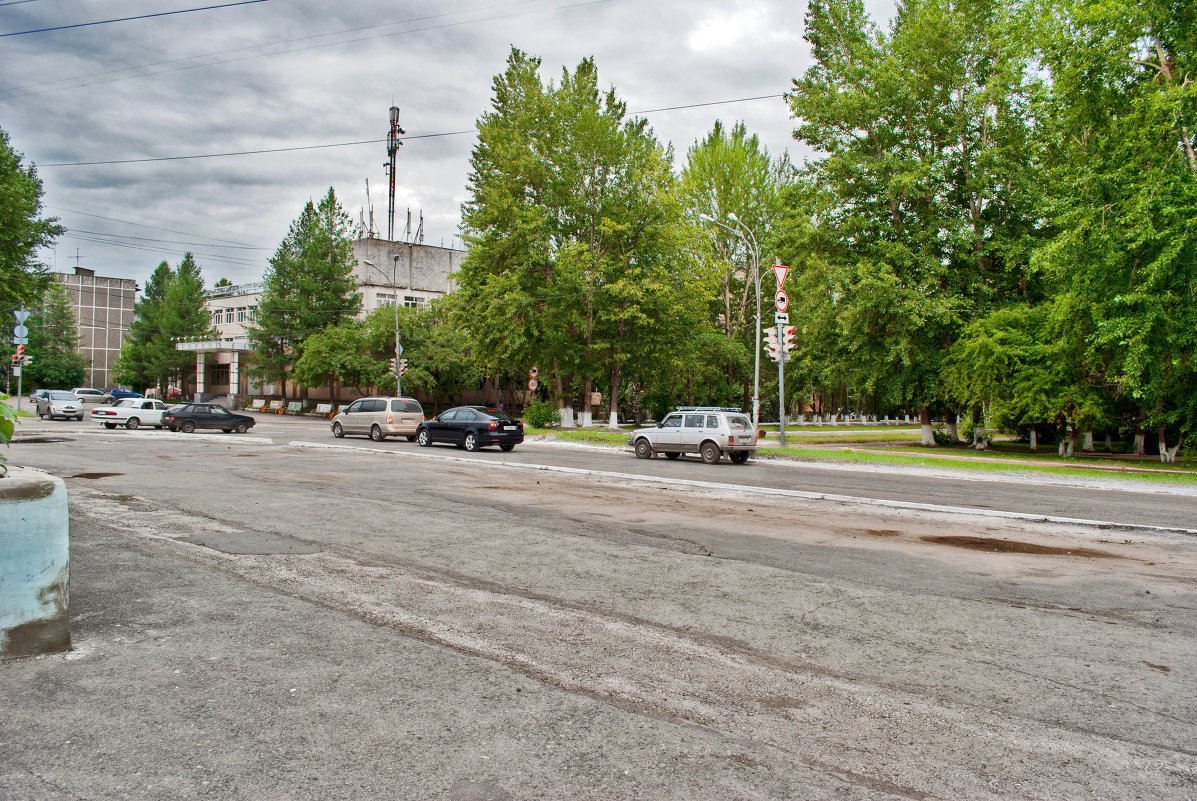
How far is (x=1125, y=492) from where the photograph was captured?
17859mm

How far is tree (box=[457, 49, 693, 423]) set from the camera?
42.5 meters

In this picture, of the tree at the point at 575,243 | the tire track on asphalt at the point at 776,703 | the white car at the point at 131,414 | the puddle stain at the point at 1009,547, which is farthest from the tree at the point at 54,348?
the puddle stain at the point at 1009,547

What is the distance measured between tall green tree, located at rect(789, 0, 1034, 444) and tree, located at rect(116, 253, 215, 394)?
71.7 meters

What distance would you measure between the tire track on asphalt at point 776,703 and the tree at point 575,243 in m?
36.1

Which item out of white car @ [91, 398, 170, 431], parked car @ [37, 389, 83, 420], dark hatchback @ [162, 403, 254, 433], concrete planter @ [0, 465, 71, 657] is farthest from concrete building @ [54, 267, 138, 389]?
concrete planter @ [0, 465, 71, 657]

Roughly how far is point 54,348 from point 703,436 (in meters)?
96.8

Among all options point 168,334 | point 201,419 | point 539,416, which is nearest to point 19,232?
point 201,419

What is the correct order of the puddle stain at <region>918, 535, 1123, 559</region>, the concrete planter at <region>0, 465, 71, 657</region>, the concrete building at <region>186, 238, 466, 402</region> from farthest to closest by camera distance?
1. the concrete building at <region>186, 238, 466, 402</region>
2. the puddle stain at <region>918, 535, 1123, 559</region>
3. the concrete planter at <region>0, 465, 71, 657</region>

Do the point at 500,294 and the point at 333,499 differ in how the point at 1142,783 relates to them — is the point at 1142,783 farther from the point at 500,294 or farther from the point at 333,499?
the point at 500,294

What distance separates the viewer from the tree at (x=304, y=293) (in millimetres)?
65312

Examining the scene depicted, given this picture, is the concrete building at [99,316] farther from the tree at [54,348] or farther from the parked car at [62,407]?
the parked car at [62,407]

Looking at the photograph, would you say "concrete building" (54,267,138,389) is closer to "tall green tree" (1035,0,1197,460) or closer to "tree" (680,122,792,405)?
"tree" (680,122,792,405)

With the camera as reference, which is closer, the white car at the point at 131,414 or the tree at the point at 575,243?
the white car at the point at 131,414

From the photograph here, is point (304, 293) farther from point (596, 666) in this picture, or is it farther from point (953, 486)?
point (596, 666)
